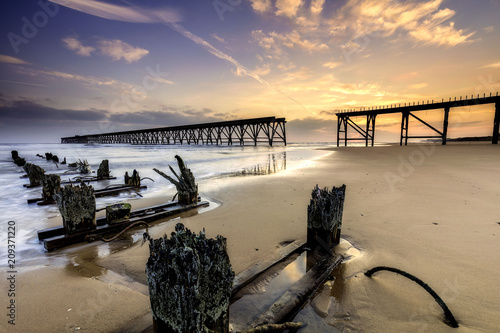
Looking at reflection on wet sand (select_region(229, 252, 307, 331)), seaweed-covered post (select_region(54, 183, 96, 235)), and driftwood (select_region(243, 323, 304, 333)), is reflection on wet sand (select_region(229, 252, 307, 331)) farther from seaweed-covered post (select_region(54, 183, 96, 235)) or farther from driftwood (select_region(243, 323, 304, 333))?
seaweed-covered post (select_region(54, 183, 96, 235))

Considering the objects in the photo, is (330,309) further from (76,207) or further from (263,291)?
(76,207)

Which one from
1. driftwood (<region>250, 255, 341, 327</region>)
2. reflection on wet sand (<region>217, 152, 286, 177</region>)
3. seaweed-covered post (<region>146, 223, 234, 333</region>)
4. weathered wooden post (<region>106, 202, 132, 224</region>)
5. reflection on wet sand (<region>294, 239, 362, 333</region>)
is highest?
seaweed-covered post (<region>146, 223, 234, 333</region>)

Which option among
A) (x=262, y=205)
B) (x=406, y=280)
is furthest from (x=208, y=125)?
(x=406, y=280)

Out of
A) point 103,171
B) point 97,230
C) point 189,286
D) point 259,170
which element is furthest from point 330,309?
point 103,171

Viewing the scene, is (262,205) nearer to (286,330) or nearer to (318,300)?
(318,300)

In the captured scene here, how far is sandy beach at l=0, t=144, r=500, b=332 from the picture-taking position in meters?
1.82

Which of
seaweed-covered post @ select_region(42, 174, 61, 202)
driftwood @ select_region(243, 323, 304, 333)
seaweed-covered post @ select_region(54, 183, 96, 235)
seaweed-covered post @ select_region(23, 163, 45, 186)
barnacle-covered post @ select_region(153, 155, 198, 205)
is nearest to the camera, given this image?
driftwood @ select_region(243, 323, 304, 333)

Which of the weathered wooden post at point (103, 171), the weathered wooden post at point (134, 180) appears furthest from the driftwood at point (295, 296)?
the weathered wooden post at point (103, 171)

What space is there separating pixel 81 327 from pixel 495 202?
6.86 m

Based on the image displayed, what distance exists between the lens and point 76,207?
138 inches

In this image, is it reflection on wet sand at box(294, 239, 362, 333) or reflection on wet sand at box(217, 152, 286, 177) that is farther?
reflection on wet sand at box(217, 152, 286, 177)

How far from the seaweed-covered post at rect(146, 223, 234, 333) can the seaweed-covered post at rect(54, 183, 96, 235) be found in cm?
299

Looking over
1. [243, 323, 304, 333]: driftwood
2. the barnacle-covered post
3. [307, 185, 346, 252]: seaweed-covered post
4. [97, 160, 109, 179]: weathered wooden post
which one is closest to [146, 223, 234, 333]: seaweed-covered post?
[243, 323, 304, 333]: driftwood

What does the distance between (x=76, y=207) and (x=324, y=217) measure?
383 cm
